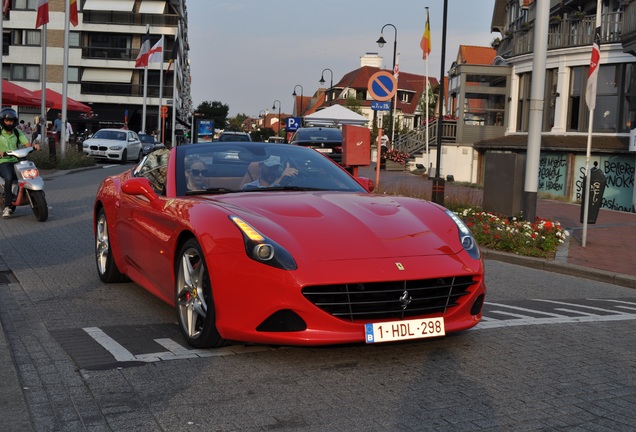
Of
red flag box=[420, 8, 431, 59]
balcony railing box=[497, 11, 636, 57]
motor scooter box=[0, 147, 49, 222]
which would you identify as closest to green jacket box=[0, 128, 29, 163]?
motor scooter box=[0, 147, 49, 222]

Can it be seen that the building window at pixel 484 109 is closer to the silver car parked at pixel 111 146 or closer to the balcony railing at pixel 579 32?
the balcony railing at pixel 579 32

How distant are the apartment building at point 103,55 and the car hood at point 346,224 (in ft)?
244

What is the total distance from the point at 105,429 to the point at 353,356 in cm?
193

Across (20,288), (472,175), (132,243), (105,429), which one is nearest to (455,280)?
(105,429)

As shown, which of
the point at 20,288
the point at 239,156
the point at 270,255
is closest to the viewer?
the point at 270,255

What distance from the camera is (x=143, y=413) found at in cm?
439

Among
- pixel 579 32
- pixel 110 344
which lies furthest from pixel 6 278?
pixel 579 32

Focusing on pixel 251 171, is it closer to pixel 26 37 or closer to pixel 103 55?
pixel 103 55

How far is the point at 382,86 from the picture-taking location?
18.7 metres

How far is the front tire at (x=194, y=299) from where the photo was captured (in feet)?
18.2

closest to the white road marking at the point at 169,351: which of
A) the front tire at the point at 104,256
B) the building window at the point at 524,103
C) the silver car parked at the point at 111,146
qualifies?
the front tire at the point at 104,256

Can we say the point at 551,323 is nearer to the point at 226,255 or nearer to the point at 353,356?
the point at 353,356

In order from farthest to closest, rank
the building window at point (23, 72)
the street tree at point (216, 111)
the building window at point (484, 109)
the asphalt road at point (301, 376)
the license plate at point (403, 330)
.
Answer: the street tree at point (216, 111) < the building window at point (23, 72) < the building window at point (484, 109) < the license plate at point (403, 330) < the asphalt road at point (301, 376)

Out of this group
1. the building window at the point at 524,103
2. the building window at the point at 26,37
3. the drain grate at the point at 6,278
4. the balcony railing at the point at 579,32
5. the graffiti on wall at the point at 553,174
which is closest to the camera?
the drain grate at the point at 6,278
